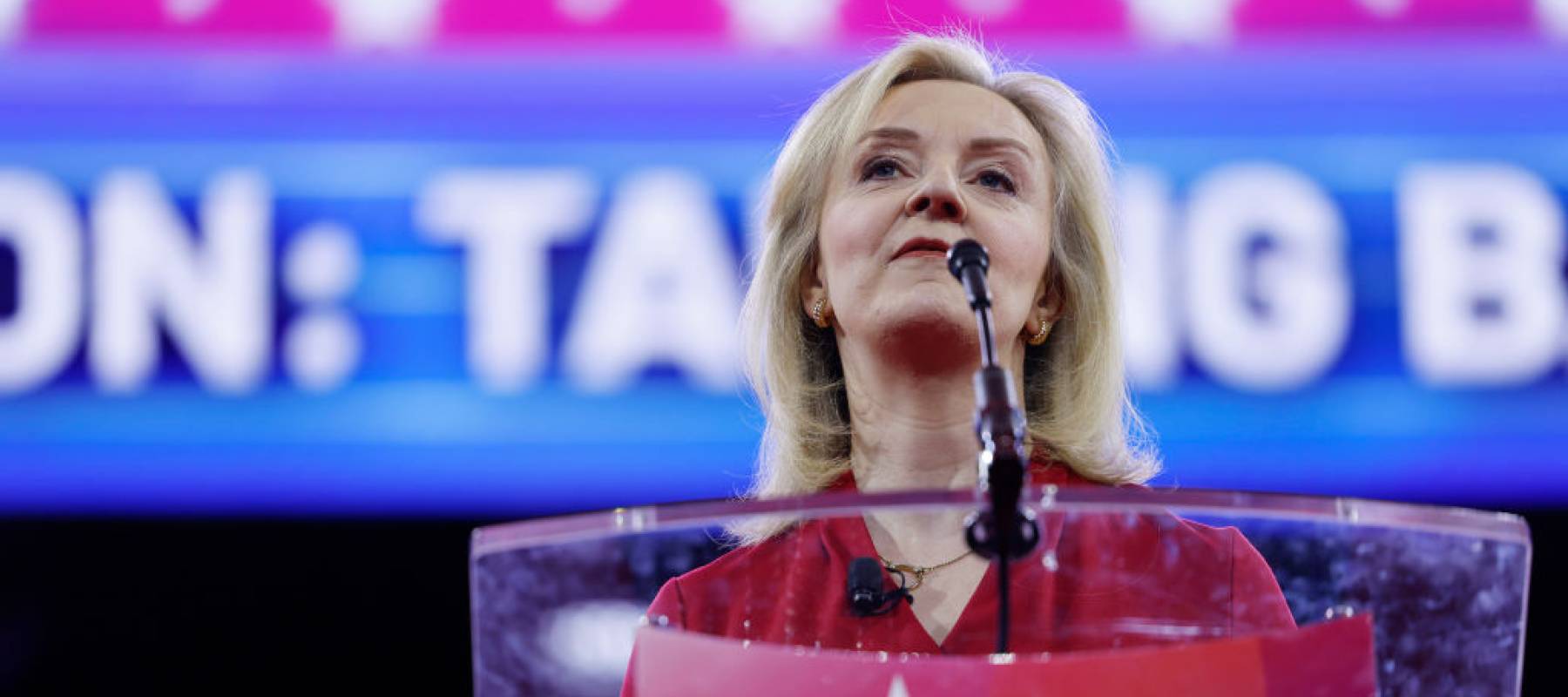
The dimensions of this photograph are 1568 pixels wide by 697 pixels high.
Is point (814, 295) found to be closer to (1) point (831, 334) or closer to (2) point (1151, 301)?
(1) point (831, 334)

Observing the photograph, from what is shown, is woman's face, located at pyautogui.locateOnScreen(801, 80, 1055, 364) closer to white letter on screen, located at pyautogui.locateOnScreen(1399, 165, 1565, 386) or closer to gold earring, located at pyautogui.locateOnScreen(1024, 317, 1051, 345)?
gold earring, located at pyautogui.locateOnScreen(1024, 317, 1051, 345)

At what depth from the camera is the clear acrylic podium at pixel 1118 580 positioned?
39.1 inches

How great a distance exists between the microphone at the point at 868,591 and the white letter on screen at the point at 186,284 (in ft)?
7.38

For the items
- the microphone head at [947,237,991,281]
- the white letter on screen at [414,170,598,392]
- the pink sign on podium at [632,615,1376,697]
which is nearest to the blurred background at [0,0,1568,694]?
the white letter on screen at [414,170,598,392]

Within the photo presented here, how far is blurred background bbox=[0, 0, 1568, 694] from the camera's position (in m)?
3.09

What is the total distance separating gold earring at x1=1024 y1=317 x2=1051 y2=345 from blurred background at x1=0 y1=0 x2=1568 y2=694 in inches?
46.2

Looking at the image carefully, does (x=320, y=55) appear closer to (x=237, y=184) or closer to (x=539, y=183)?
(x=237, y=184)

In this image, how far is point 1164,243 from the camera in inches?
122

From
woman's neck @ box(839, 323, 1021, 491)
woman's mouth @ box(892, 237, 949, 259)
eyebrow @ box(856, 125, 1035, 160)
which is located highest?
eyebrow @ box(856, 125, 1035, 160)

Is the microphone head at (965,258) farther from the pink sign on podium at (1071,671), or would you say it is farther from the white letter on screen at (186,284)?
the white letter on screen at (186,284)

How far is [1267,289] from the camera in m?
3.09

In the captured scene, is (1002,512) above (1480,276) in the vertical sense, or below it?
below

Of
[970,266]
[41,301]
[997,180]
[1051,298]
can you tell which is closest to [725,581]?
[970,266]

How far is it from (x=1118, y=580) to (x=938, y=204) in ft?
2.41
